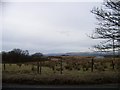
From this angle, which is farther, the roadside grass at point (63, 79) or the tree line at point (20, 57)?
the tree line at point (20, 57)

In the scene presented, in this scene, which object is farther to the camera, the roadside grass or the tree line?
the tree line

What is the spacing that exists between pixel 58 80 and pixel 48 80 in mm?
536

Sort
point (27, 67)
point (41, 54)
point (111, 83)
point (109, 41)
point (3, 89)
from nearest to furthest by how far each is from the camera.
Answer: point (3, 89)
point (111, 83)
point (109, 41)
point (41, 54)
point (27, 67)

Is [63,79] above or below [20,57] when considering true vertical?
below

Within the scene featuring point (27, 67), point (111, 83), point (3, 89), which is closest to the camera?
point (3, 89)

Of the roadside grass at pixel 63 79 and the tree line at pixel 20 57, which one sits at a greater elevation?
the tree line at pixel 20 57

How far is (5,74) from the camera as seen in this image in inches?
649

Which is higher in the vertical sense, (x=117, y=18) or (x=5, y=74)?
A: (x=117, y=18)

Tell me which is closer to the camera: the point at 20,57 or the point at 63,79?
the point at 63,79

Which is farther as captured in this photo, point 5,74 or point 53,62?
point 53,62

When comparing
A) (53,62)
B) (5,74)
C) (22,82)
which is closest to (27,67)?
(53,62)

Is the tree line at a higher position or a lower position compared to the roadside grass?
higher

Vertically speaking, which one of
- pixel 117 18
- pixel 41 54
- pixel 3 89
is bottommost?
pixel 3 89

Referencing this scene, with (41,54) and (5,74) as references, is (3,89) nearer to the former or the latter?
(5,74)
